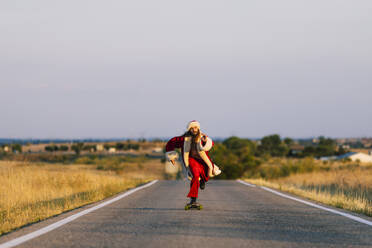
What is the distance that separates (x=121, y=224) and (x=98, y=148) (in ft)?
406

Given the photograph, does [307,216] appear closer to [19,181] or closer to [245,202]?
[245,202]

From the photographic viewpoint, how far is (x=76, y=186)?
18047 mm

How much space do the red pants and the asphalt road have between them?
0.47 m

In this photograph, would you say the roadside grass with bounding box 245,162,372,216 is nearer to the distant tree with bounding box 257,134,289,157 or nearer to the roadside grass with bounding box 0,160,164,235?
the roadside grass with bounding box 0,160,164,235

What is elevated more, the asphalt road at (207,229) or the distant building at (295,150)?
the asphalt road at (207,229)

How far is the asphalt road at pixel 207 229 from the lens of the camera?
655 centimetres

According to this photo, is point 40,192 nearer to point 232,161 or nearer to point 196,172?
point 196,172

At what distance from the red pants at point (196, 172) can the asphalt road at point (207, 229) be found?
47cm

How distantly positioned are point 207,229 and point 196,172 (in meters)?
3.11

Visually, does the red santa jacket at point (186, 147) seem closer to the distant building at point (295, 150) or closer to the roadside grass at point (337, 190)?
the roadside grass at point (337, 190)

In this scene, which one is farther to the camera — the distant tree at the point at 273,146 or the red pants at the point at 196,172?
the distant tree at the point at 273,146

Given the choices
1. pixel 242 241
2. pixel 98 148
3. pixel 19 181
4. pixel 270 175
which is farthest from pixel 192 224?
pixel 98 148

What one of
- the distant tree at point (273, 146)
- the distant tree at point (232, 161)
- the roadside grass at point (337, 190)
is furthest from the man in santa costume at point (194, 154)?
the distant tree at point (273, 146)

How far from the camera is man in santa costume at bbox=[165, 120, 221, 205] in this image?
10477 mm
